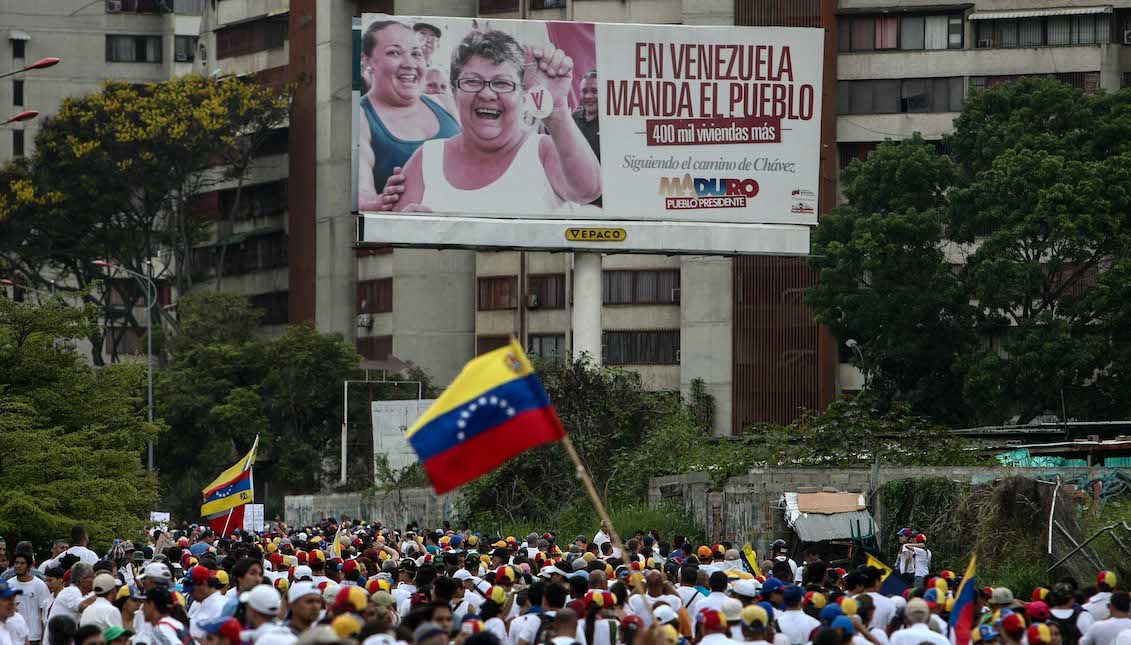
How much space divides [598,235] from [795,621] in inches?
1078

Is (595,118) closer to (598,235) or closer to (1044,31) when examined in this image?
(598,235)

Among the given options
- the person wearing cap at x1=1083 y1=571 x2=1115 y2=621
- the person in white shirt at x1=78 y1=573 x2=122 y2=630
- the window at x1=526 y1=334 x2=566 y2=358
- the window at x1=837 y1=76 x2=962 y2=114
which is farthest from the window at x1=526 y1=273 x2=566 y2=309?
the person in white shirt at x1=78 y1=573 x2=122 y2=630

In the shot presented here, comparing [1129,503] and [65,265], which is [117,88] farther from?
Answer: [1129,503]

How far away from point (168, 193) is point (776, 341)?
22.6 meters

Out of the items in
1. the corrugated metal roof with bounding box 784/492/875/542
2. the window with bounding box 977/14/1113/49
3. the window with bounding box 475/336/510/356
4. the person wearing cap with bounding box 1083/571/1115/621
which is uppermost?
the window with bounding box 977/14/1113/49

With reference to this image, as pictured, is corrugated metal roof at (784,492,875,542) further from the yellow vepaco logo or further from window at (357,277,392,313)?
window at (357,277,392,313)

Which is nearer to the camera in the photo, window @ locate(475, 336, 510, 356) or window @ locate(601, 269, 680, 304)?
window @ locate(601, 269, 680, 304)

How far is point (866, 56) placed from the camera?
58844mm

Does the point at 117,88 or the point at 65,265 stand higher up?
the point at 117,88

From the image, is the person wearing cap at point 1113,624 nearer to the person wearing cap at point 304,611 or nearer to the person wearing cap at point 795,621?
the person wearing cap at point 795,621

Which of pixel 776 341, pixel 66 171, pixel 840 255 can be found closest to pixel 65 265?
pixel 66 171

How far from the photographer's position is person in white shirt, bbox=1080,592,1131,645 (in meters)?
13.2

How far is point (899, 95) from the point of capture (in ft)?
192

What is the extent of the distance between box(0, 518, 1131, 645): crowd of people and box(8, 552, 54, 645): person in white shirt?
0.01 meters
